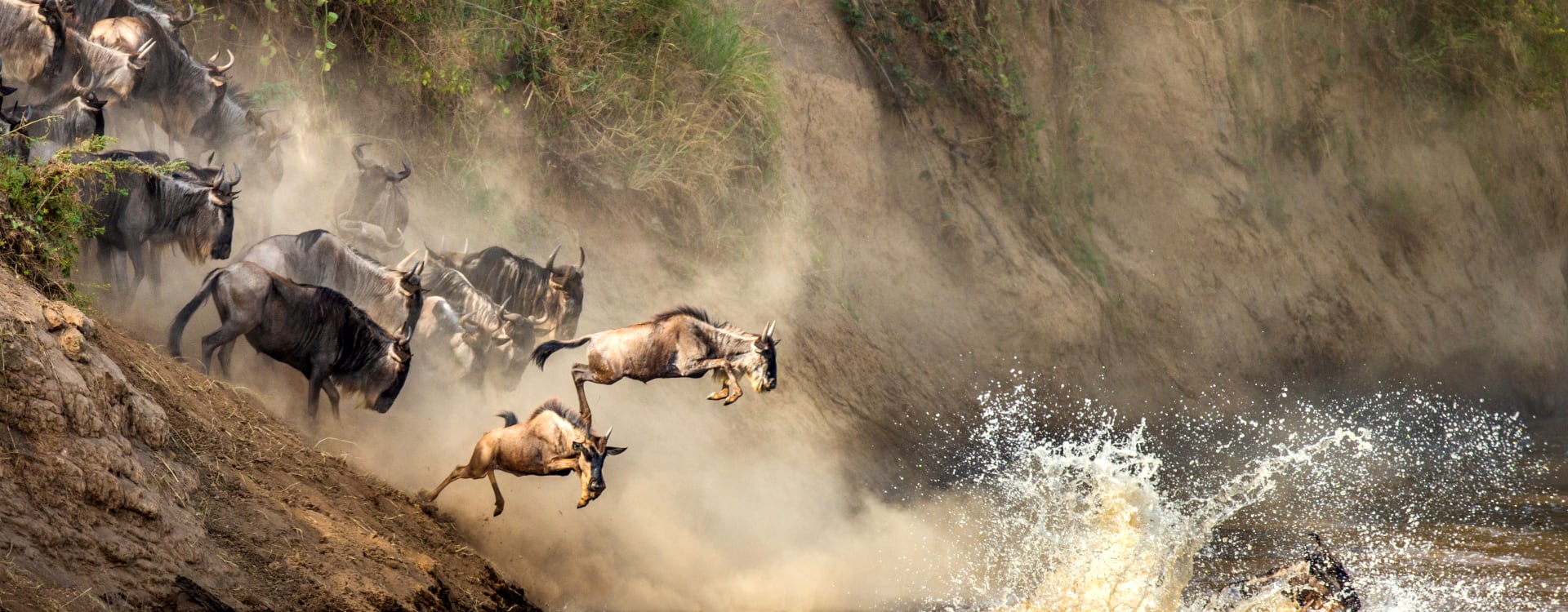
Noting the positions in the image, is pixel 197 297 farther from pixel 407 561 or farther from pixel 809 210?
pixel 809 210

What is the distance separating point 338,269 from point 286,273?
0.36 meters

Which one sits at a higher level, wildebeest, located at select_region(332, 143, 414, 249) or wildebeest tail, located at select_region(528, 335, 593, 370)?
wildebeest, located at select_region(332, 143, 414, 249)

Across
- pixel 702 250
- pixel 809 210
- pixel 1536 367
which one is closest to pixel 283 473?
pixel 702 250

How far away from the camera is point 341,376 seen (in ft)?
25.5

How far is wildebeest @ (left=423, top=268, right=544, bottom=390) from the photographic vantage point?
8.87m

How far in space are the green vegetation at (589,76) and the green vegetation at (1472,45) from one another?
12.6 m

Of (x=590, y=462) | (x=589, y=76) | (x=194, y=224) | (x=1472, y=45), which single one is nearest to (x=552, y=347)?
(x=590, y=462)

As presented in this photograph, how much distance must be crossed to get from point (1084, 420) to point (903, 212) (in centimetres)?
319

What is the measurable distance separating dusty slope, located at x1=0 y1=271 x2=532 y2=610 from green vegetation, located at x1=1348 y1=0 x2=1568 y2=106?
62.8ft

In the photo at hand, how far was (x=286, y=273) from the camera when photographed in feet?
26.1

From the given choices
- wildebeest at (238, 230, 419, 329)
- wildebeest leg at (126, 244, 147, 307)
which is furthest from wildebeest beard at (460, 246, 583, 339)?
wildebeest leg at (126, 244, 147, 307)

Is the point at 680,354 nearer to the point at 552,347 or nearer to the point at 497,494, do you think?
the point at 552,347

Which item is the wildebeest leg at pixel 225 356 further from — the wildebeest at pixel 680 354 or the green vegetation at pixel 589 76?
the green vegetation at pixel 589 76

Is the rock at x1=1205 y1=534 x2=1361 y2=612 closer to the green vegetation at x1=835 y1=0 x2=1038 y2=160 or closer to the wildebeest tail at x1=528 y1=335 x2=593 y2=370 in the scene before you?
the wildebeest tail at x1=528 y1=335 x2=593 y2=370
